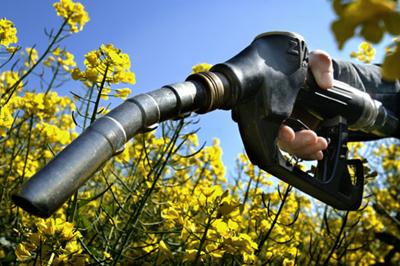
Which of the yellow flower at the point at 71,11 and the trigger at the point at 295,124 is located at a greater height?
the yellow flower at the point at 71,11

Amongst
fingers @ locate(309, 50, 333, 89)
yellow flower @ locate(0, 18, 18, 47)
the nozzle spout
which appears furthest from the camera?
yellow flower @ locate(0, 18, 18, 47)

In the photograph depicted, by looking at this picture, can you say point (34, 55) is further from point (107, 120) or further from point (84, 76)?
point (107, 120)

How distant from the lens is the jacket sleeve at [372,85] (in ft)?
3.79

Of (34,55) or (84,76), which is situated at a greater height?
(34,55)

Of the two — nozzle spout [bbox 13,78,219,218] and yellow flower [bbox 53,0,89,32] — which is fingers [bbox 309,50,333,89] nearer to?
nozzle spout [bbox 13,78,219,218]

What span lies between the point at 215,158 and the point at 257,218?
0.92 m

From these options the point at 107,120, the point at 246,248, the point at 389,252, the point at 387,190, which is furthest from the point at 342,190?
the point at 387,190

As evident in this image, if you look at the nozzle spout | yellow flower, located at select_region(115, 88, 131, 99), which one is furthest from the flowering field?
the nozzle spout

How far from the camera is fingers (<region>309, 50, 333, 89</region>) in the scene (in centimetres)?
96

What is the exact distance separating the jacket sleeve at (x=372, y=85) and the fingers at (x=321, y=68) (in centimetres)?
18

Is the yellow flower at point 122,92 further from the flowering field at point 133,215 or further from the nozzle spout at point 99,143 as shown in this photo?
the nozzle spout at point 99,143

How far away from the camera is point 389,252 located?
15.8 ft

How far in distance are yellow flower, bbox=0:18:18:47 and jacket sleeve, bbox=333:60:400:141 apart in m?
1.12

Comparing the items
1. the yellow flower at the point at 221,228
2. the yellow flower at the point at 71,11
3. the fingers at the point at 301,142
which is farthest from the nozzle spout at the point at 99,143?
the yellow flower at the point at 71,11
